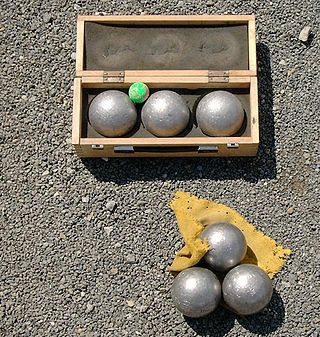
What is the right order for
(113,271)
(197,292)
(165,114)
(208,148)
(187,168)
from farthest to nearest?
(187,168), (113,271), (208,148), (165,114), (197,292)

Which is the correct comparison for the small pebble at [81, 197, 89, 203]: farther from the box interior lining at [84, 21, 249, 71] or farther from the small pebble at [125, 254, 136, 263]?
the box interior lining at [84, 21, 249, 71]

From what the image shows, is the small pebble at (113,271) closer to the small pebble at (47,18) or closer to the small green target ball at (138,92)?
the small green target ball at (138,92)

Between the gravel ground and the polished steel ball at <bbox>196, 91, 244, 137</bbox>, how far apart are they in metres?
0.33

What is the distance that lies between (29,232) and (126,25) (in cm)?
143

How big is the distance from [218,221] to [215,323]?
61 centimetres

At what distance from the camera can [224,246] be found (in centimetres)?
340

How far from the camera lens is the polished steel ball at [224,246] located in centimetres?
340

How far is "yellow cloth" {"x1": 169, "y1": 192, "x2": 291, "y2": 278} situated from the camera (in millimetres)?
3682

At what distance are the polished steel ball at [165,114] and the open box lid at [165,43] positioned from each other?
24cm

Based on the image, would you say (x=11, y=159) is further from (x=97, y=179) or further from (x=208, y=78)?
(x=208, y=78)

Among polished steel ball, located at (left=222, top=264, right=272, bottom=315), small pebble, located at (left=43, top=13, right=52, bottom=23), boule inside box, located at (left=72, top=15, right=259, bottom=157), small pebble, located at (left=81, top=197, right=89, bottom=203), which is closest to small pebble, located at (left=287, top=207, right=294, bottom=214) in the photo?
boule inside box, located at (left=72, top=15, right=259, bottom=157)

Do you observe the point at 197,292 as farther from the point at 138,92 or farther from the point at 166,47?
the point at 166,47

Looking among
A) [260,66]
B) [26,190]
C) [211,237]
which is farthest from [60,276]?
[260,66]

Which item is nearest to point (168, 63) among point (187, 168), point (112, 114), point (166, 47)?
point (166, 47)
